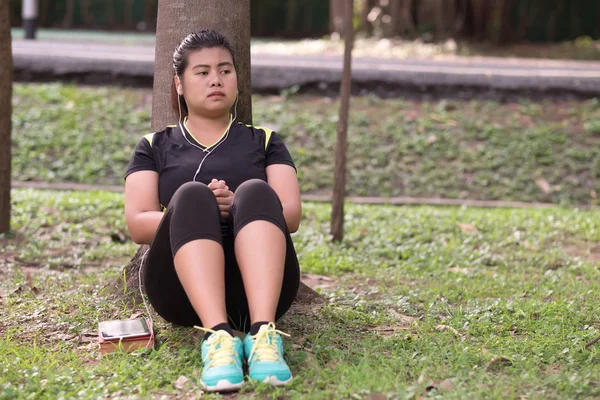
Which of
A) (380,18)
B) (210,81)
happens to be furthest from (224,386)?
(380,18)

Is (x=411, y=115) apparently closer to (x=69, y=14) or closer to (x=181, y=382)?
(x=181, y=382)

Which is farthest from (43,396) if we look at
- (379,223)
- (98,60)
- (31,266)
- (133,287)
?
(98,60)

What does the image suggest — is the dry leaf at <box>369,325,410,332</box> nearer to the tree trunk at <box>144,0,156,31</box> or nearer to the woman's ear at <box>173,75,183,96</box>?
the woman's ear at <box>173,75,183,96</box>

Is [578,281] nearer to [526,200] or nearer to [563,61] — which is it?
[526,200]

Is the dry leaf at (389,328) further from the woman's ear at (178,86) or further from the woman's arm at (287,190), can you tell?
the woman's ear at (178,86)

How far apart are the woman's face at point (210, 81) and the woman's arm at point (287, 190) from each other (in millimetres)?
354

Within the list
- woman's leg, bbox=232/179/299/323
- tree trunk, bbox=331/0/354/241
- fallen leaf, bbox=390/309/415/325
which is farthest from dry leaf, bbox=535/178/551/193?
woman's leg, bbox=232/179/299/323

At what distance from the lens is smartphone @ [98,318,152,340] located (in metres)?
3.70

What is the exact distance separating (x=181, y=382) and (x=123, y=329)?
53 centimetres

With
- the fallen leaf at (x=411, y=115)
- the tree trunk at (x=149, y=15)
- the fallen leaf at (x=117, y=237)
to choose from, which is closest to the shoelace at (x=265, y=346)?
the fallen leaf at (x=117, y=237)

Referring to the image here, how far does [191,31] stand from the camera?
4477 millimetres

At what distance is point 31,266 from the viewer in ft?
18.0

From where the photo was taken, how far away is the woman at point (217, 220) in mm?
3348

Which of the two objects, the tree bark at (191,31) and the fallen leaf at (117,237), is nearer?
the tree bark at (191,31)
